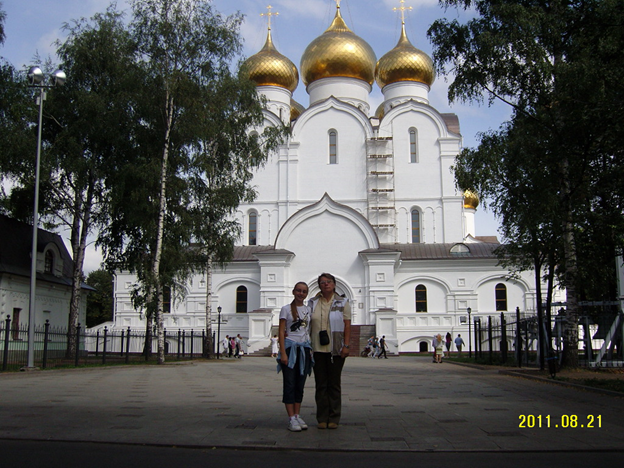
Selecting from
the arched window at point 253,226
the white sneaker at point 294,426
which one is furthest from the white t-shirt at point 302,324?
the arched window at point 253,226

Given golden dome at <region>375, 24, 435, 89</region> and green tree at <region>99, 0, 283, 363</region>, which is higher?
golden dome at <region>375, 24, 435, 89</region>

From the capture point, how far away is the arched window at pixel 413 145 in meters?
39.4

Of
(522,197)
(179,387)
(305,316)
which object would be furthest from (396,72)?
(305,316)

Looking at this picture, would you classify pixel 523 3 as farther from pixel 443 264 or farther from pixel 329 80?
pixel 329 80

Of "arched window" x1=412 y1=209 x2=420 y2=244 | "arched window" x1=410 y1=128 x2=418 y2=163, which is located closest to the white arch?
"arched window" x1=412 y1=209 x2=420 y2=244

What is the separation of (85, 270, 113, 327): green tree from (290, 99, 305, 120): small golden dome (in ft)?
92.4

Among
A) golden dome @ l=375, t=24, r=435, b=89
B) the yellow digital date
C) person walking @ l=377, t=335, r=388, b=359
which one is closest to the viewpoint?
the yellow digital date

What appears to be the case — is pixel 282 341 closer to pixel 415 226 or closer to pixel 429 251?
pixel 429 251

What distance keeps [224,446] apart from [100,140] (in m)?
18.9

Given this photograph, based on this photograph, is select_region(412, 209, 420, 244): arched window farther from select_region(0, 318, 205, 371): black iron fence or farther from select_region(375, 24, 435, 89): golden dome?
select_region(0, 318, 205, 371): black iron fence

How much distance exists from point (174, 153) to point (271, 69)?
2169 cm

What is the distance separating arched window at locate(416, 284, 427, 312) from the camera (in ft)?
116

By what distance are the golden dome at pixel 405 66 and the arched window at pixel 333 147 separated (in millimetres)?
→ 7070

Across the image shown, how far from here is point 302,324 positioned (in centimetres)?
654
